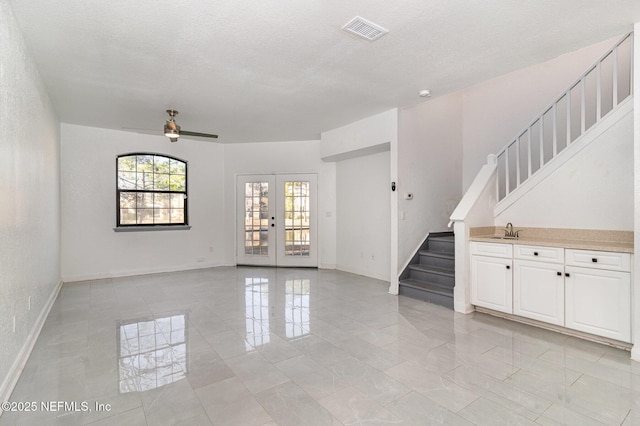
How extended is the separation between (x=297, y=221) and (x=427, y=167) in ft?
9.92

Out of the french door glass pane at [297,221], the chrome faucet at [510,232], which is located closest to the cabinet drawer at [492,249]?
the chrome faucet at [510,232]

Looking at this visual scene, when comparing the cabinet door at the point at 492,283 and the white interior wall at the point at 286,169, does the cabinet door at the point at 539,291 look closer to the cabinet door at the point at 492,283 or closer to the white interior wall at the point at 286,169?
the cabinet door at the point at 492,283

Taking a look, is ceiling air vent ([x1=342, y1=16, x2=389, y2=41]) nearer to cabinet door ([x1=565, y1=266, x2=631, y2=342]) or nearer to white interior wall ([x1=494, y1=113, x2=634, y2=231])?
white interior wall ([x1=494, y1=113, x2=634, y2=231])

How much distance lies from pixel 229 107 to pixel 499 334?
4.46 m

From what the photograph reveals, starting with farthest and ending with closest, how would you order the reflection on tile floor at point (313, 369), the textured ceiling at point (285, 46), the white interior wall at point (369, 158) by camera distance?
the white interior wall at point (369, 158) < the textured ceiling at point (285, 46) < the reflection on tile floor at point (313, 369)

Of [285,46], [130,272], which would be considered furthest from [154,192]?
[285,46]

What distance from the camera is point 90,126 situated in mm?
5801

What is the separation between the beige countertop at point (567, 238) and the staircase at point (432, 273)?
68 centimetres

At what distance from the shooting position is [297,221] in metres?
7.11

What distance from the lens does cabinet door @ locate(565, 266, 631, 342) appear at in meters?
2.82

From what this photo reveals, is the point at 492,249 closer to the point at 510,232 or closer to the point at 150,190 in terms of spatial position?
the point at 510,232

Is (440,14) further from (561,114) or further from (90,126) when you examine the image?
(90,126)

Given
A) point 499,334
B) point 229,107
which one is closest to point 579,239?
point 499,334

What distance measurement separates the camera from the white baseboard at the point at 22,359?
85.9 inches
